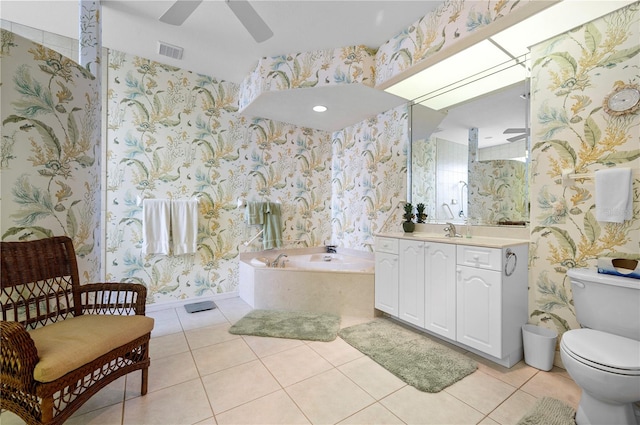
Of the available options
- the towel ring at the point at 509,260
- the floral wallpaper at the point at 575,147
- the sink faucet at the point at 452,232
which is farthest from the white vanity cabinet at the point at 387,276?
the floral wallpaper at the point at 575,147

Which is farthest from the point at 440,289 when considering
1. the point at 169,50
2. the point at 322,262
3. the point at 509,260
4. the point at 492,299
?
the point at 169,50

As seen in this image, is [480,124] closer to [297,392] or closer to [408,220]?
[408,220]

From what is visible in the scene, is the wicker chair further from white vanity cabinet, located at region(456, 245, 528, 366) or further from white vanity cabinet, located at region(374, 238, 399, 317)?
white vanity cabinet, located at region(456, 245, 528, 366)

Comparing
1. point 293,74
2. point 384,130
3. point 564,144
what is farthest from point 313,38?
point 564,144

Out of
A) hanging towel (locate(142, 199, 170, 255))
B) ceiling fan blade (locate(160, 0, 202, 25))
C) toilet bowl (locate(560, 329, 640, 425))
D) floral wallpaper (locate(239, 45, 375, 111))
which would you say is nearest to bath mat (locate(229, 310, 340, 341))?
hanging towel (locate(142, 199, 170, 255))

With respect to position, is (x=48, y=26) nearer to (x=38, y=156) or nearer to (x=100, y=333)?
(x=38, y=156)

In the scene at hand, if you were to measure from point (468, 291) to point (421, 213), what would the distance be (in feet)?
3.68

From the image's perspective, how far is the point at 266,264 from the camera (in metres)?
3.34

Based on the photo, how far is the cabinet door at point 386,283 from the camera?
2.57m

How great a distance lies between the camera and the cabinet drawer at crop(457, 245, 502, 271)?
1.83 m

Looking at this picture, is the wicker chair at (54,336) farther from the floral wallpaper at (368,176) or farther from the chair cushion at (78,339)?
the floral wallpaper at (368,176)

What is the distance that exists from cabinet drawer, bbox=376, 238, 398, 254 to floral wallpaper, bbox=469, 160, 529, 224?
0.78 m

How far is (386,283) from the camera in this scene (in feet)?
8.72

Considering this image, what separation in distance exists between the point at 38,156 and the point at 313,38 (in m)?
2.27
